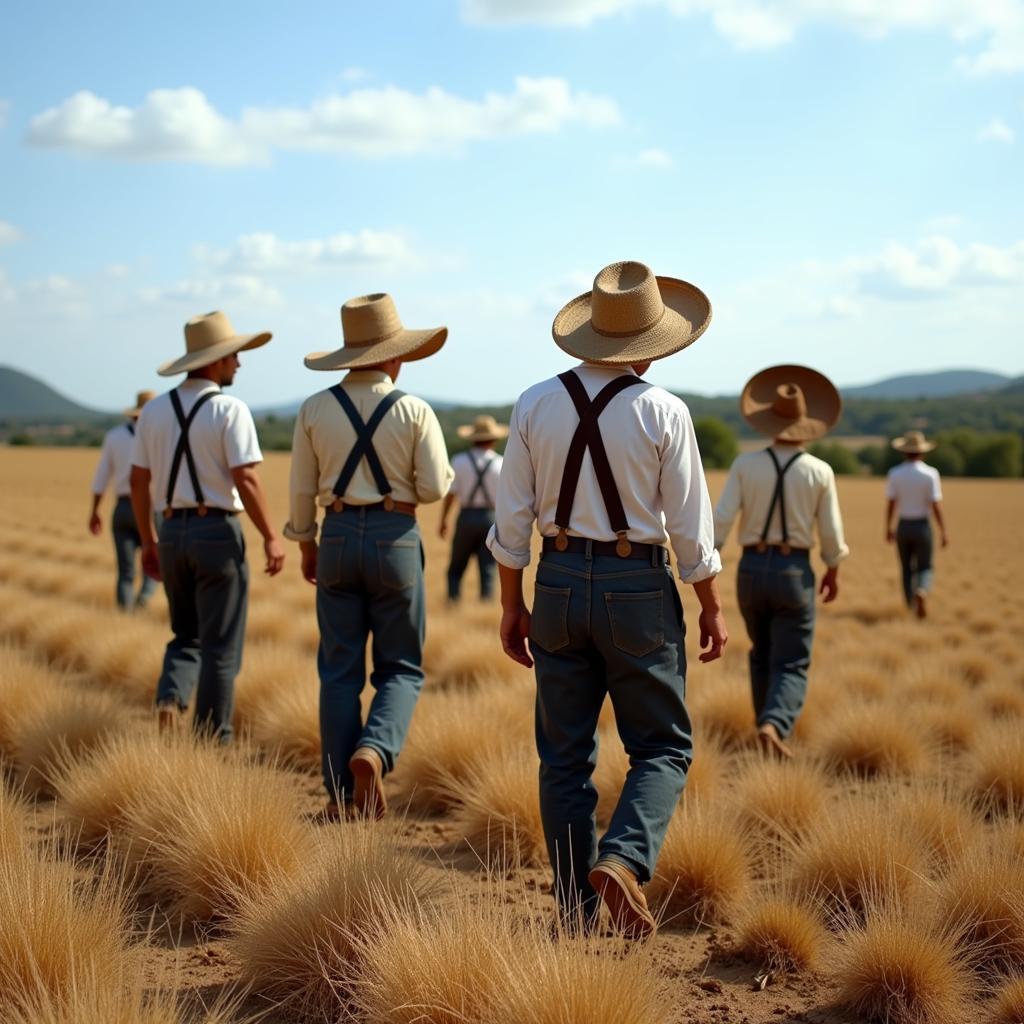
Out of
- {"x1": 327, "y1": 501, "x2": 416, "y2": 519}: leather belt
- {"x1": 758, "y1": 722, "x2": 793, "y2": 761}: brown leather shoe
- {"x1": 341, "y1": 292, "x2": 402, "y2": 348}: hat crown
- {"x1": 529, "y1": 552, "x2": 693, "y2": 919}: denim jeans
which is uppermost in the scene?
{"x1": 341, "y1": 292, "x2": 402, "y2": 348}: hat crown

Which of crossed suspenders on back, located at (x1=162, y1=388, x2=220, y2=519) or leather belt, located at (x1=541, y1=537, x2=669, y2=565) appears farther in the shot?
crossed suspenders on back, located at (x1=162, y1=388, x2=220, y2=519)

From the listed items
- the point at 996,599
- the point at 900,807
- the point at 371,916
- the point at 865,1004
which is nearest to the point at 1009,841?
the point at 900,807

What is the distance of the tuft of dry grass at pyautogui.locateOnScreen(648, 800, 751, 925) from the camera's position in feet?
14.7

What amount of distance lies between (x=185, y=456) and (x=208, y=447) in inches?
5.4

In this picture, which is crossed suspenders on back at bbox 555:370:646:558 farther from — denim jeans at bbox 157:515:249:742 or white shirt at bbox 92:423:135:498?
white shirt at bbox 92:423:135:498

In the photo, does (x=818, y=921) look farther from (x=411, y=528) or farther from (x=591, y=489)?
(x=411, y=528)

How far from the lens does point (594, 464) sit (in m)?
3.95

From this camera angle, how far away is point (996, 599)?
66.0ft

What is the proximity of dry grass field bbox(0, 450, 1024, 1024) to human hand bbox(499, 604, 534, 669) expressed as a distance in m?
0.83

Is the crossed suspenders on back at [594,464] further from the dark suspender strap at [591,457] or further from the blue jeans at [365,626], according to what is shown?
the blue jeans at [365,626]

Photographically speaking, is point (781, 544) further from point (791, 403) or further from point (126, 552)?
point (126, 552)

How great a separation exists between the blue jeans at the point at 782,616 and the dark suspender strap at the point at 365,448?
2579mm

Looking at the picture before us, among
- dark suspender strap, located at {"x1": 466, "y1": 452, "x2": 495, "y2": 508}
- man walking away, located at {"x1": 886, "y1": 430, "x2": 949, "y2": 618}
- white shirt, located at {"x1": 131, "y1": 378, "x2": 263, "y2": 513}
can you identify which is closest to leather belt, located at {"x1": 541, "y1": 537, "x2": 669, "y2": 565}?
white shirt, located at {"x1": 131, "y1": 378, "x2": 263, "y2": 513}

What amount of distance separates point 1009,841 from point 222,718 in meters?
4.04
